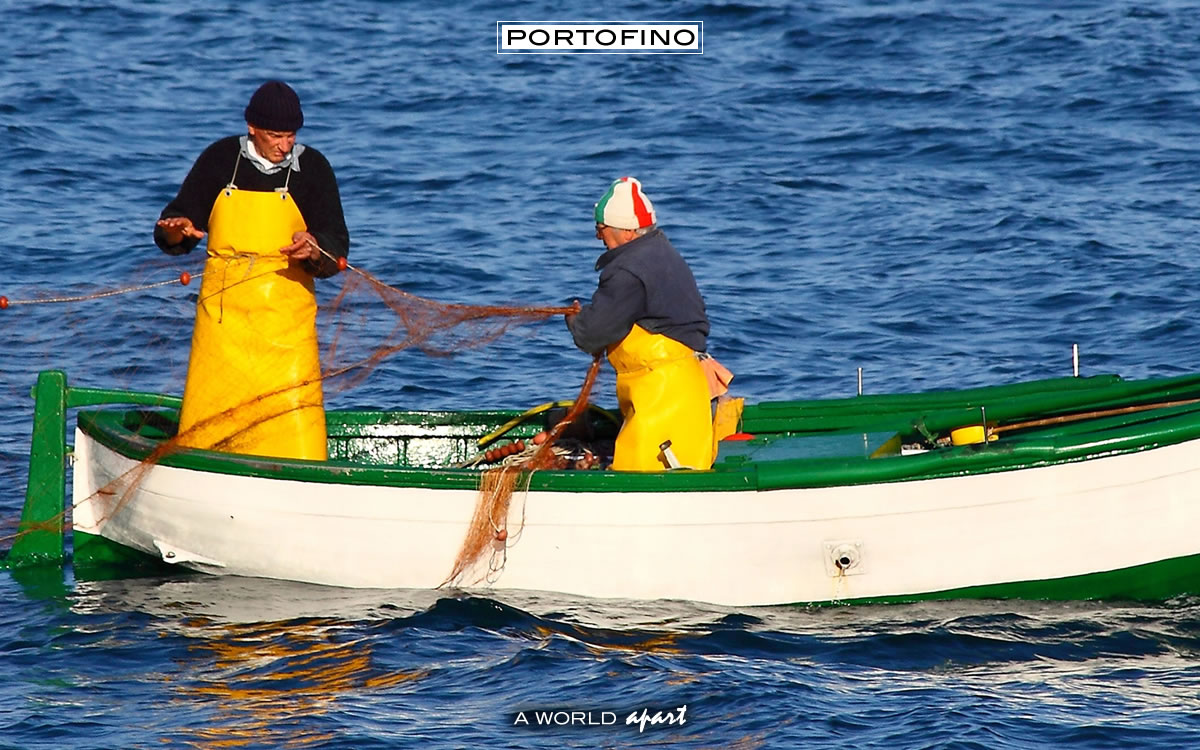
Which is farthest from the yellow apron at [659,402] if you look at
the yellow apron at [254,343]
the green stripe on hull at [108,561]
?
the green stripe on hull at [108,561]

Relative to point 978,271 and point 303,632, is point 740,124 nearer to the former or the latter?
point 978,271

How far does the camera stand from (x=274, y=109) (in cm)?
841

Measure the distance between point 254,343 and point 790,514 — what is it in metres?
2.82

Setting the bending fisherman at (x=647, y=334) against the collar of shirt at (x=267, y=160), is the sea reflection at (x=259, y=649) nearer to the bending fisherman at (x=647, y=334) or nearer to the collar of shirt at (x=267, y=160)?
the bending fisherman at (x=647, y=334)

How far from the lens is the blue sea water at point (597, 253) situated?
761 centimetres

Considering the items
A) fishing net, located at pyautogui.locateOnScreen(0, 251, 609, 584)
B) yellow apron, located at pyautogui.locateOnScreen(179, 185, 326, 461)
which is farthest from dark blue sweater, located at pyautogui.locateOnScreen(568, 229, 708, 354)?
yellow apron, located at pyautogui.locateOnScreen(179, 185, 326, 461)

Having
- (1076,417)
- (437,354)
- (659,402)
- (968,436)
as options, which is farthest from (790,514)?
(437,354)

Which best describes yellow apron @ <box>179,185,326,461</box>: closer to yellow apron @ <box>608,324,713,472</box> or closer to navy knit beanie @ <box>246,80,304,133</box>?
navy knit beanie @ <box>246,80,304,133</box>

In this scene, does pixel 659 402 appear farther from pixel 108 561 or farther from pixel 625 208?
pixel 108 561

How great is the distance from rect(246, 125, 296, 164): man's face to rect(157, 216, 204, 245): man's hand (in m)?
0.50

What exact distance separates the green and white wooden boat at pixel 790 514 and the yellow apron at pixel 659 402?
0.26 metres

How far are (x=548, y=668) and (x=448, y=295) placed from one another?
22.7 ft

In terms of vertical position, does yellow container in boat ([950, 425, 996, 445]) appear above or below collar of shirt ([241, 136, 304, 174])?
below

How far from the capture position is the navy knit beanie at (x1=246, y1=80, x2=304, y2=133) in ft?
27.6
